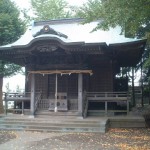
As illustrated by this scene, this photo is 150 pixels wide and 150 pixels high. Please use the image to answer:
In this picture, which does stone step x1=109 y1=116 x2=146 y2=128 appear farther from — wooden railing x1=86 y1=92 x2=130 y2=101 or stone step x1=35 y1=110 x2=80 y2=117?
stone step x1=35 y1=110 x2=80 y2=117

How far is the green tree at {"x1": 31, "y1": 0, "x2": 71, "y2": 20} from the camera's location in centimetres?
4084

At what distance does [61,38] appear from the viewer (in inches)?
609

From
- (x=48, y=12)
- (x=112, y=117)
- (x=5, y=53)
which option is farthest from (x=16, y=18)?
(x=48, y=12)

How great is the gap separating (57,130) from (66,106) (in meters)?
3.13

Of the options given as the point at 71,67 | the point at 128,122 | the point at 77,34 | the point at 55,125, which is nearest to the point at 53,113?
the point at 55,125

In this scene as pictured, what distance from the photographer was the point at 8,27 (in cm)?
2255

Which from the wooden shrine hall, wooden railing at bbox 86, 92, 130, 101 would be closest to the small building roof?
the wooden shrine hall

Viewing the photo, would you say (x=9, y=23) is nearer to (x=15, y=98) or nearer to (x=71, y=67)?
(x=15, y=98)

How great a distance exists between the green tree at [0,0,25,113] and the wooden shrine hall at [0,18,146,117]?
338 centimetres

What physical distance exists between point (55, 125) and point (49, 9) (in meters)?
30.0

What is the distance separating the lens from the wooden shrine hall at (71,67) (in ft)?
51.4

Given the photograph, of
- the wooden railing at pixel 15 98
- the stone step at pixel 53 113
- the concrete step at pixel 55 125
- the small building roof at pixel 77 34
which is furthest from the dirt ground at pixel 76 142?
the small building roof at pixel 77 34

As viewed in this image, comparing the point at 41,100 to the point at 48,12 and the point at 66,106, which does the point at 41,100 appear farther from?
the point at 48,12

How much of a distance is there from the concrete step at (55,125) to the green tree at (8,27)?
7929mm
